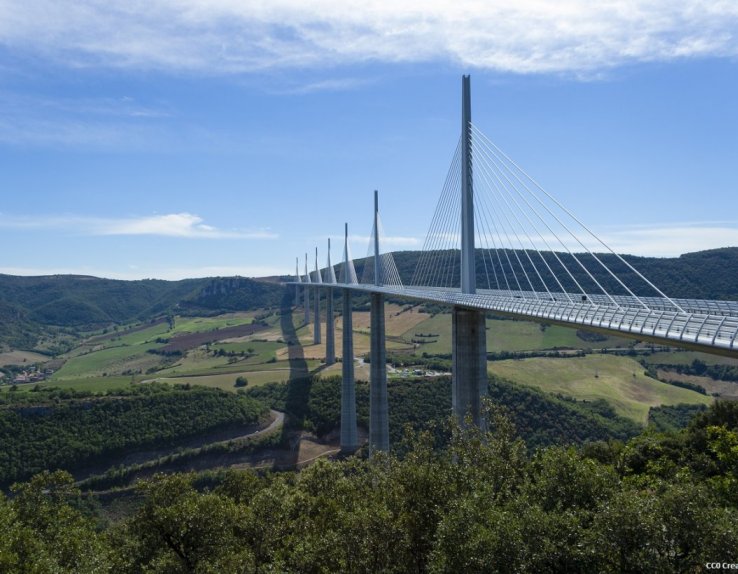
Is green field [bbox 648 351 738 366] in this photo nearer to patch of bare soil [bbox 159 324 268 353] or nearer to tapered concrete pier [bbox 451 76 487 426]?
tapered concrete pier [bbox 451 76 487 426]

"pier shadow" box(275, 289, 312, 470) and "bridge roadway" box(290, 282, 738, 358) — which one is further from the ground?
"bridge roadway" box(290, 282, 738, 358)

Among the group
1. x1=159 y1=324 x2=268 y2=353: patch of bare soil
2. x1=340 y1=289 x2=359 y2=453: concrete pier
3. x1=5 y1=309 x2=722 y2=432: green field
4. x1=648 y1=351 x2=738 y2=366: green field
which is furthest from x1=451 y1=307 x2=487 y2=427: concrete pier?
x1=159 y1=324 x2=268 y2=353: patch of bare soil

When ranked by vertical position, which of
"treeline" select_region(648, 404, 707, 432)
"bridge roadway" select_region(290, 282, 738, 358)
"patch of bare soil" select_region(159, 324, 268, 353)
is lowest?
"treeline" select_region(648, 404, 707, 432)

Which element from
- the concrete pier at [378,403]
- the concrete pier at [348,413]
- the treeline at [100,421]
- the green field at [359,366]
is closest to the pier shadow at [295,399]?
the green field at [359,366]

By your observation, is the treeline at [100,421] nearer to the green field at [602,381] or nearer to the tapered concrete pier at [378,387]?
the tapered concrete pier at [378,387]

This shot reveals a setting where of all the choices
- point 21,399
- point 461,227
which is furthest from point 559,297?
point 21,399

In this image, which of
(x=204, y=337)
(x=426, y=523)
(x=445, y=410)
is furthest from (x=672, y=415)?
(x=204, y=337)

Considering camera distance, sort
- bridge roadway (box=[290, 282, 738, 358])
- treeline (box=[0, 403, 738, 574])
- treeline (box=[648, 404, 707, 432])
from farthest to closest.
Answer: treeline (box=[648, 404, 707, 432])
bridge roadway (box=[290, 282, 738, 358])
treeline (box=[0, 403, 738, 574])
